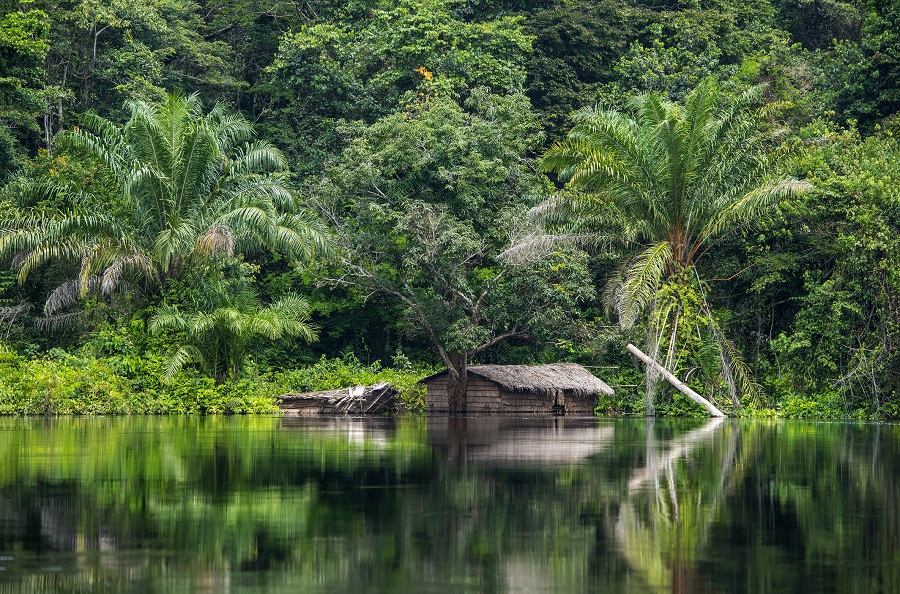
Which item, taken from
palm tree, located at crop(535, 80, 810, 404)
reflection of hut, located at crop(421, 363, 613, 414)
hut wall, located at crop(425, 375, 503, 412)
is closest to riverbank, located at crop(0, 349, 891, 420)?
hut wall, located at crop(425, 375, 503, 412)

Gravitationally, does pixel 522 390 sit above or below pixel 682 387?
below

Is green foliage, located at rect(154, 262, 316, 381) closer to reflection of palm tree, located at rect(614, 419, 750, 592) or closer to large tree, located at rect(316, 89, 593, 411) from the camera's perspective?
large tree, located at rect(316, 89, 593, 411)

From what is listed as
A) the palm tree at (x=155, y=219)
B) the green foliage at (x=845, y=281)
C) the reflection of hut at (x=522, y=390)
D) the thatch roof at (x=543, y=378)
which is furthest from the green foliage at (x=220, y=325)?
the green foliage at (x=845, y=281)

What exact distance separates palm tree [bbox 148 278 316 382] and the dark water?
12.5 m

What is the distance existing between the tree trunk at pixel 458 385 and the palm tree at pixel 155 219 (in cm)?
468

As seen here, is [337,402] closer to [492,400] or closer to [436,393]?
[436,393]

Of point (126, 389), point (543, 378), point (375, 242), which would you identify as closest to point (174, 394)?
point (126, 389)

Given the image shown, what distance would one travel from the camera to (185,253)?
28047mm

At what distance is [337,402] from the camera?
1127 inches

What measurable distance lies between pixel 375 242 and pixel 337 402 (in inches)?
173

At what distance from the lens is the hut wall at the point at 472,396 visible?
29.6m

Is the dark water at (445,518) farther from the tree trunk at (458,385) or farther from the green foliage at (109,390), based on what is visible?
the tree trunk at (458,385)

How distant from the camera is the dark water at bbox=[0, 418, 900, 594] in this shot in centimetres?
601

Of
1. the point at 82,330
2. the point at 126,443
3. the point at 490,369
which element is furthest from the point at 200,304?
the point at 126,443
